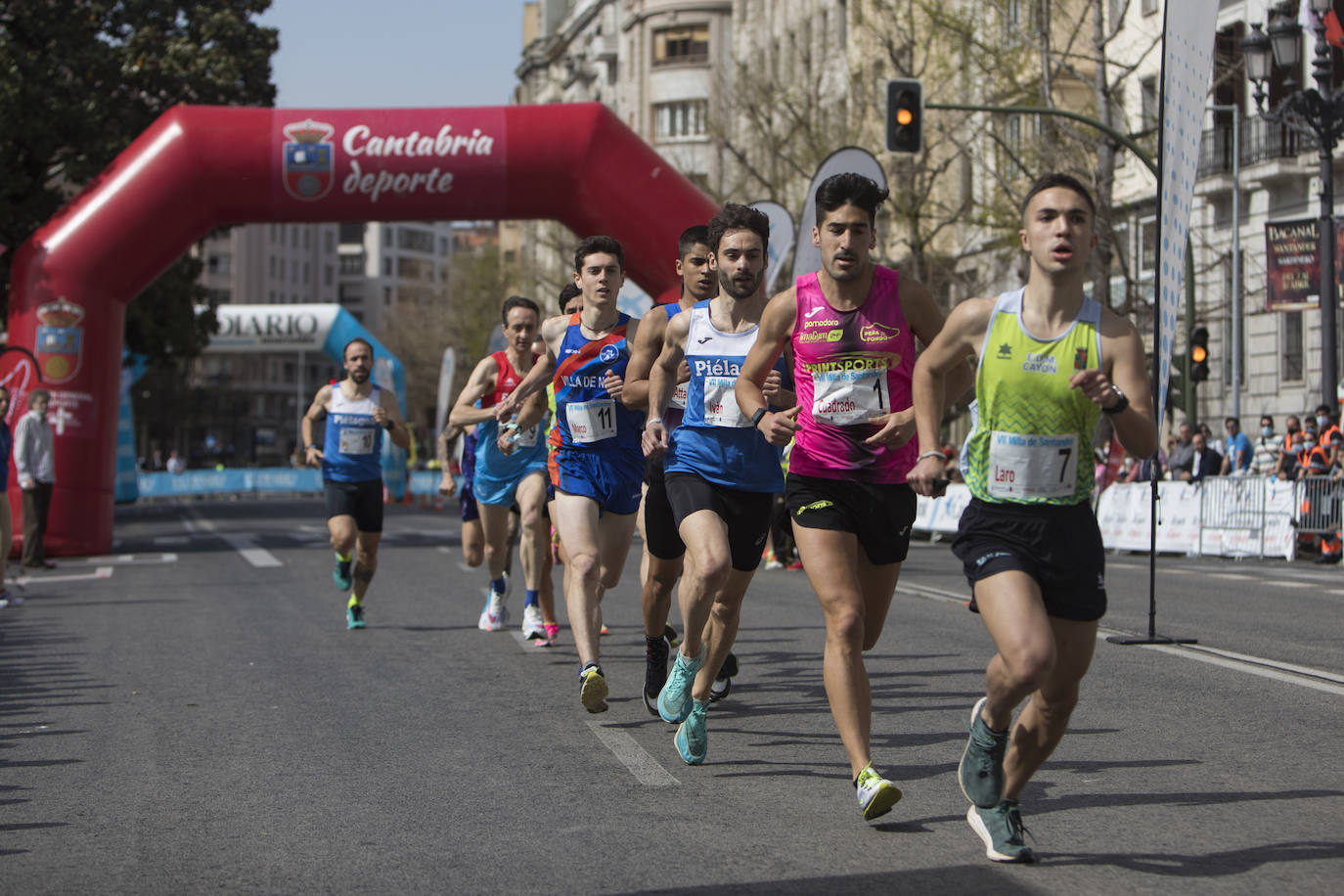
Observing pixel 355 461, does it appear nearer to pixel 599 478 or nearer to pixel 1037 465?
pixel 599 478

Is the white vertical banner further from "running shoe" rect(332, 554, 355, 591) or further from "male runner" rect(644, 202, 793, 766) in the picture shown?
"running shoe" rect(332, 554, 355, 591)

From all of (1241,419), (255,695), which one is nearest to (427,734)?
(255,695)

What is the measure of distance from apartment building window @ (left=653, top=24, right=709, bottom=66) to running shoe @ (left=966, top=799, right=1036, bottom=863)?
72737mm

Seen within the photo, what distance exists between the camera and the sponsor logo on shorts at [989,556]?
516cm

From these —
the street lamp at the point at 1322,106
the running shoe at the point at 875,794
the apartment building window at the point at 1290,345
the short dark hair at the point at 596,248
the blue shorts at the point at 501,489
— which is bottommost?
the running shoe at the point at 875,794

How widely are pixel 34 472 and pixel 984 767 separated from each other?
1654cm

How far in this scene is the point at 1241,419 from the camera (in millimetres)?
35375

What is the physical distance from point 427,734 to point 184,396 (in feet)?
310

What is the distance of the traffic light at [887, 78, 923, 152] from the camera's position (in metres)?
22.2

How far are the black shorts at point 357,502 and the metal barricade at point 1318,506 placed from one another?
38.7ft

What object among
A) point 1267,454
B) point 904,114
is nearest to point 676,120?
point 904,114

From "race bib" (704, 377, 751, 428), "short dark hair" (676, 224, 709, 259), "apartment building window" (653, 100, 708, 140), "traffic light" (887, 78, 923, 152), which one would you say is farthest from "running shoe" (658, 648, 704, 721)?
"apartment building window" (653, 100, 708, 140)

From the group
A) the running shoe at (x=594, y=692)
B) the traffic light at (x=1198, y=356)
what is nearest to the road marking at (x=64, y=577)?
the running shoe at (x=594, y=692)

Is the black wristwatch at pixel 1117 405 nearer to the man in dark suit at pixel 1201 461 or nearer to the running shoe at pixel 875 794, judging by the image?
the running shoe at pixel 875 794
